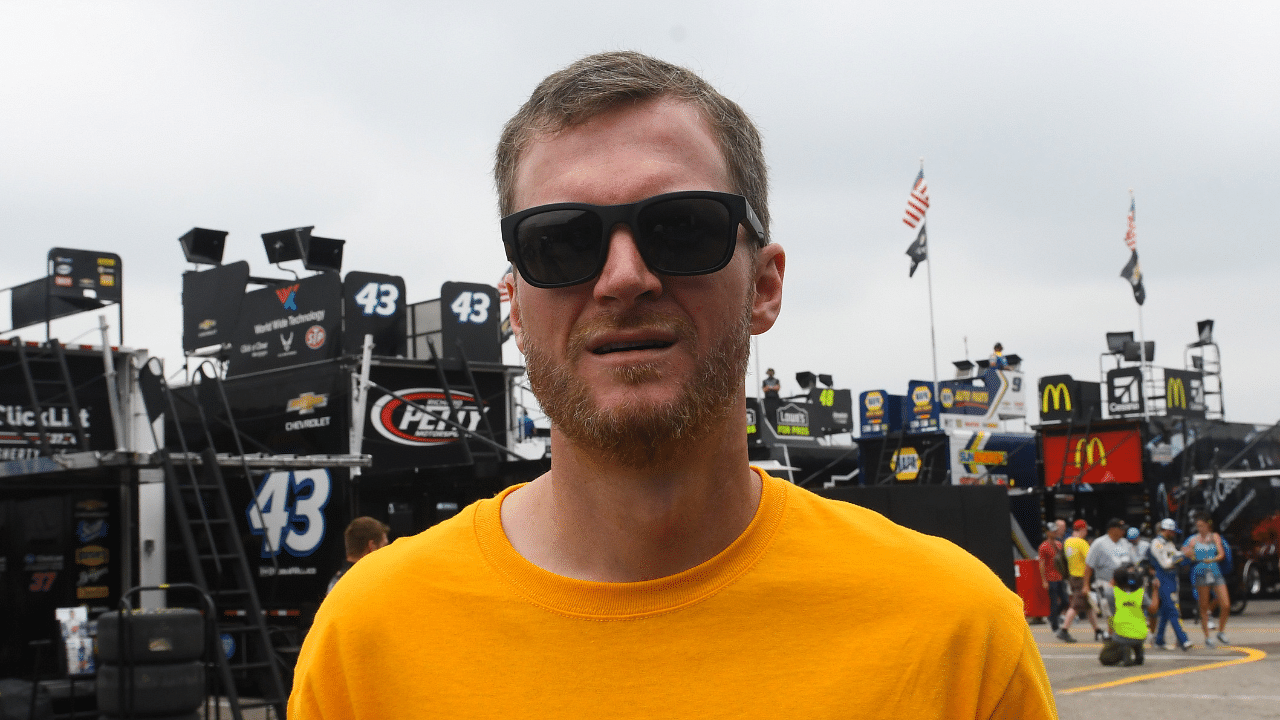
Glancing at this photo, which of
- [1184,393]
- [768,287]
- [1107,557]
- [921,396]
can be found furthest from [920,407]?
[768,287]

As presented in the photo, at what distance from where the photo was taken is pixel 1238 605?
2242cm

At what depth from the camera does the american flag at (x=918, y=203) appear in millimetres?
28766

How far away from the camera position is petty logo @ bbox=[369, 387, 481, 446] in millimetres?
15664

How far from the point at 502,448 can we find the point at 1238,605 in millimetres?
14852

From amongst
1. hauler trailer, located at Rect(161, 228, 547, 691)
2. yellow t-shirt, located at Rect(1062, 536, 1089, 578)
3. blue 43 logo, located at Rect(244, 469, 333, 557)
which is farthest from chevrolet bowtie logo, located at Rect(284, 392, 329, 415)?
yellow t-shirt, located at Rect(1062, 536, 1089, 578)

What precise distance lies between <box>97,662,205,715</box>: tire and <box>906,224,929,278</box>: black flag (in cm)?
2399

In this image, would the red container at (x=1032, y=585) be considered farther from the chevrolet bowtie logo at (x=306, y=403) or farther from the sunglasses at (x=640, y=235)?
the sunglasses at (x=640, y=235)

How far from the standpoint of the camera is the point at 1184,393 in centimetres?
2691

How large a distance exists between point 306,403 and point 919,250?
18611mm

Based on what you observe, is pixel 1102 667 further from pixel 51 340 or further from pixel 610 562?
→ pixel 610 562

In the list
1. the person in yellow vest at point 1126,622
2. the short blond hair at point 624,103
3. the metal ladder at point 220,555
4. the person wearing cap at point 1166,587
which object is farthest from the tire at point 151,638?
the person wearing cap at point 1166,587

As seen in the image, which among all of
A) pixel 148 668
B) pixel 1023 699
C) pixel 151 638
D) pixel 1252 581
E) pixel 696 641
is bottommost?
pixel 1252 581

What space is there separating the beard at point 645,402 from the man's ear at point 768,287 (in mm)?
124

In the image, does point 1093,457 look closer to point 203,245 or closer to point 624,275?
point 203,245
